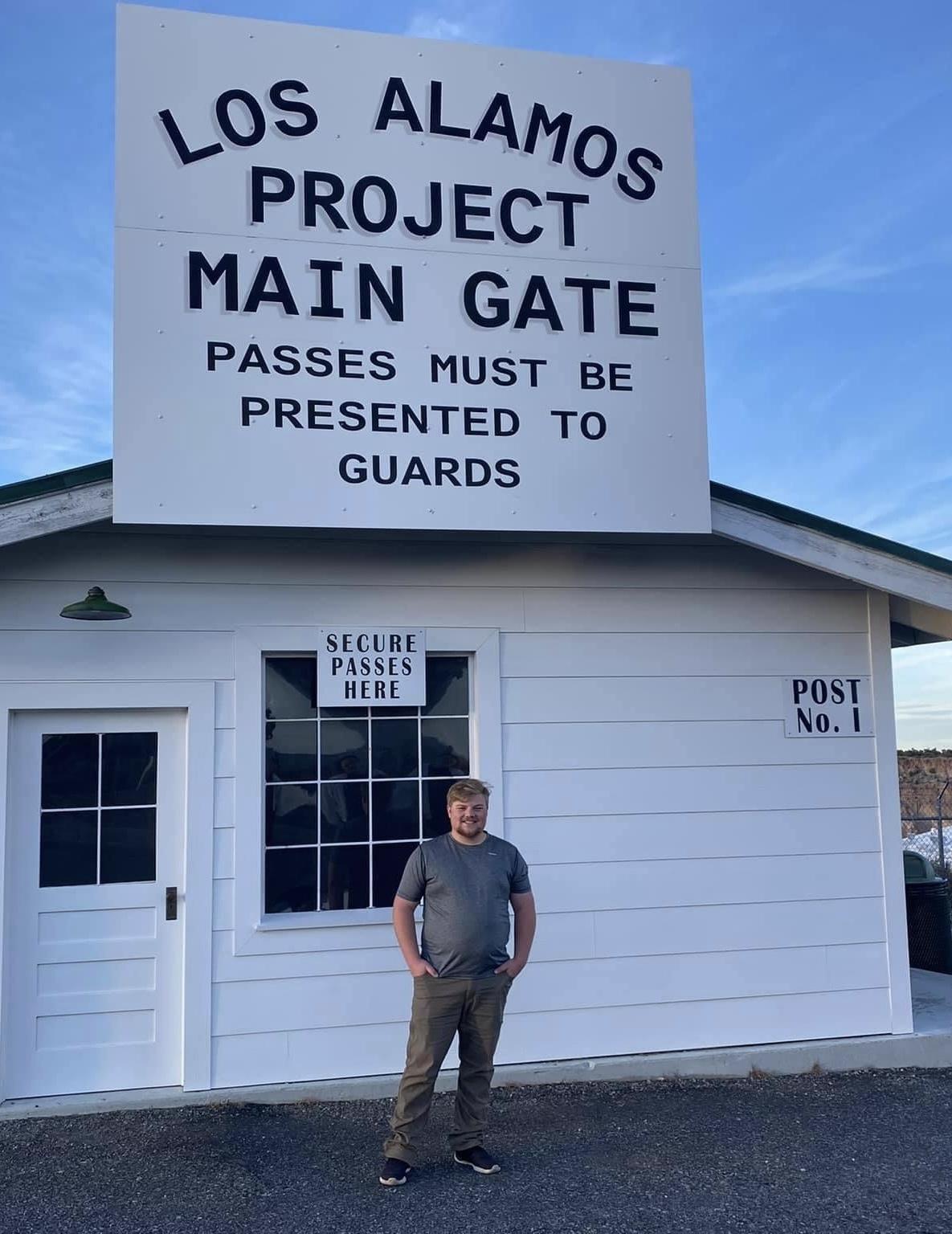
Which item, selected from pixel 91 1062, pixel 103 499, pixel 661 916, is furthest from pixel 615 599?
pixel 91 1062

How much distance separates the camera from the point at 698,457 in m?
6.71

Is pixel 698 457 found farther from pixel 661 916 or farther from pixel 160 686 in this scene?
pixel 160 686

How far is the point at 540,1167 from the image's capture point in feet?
18.2

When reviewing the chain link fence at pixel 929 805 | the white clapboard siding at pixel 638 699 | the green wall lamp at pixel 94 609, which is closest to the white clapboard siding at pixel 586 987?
the white clapboard siding at pixel 638 699

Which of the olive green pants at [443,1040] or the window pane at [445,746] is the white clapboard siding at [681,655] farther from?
the olive green pants at [443,1040]

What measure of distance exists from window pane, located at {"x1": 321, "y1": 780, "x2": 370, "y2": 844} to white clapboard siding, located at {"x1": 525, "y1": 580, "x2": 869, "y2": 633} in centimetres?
142

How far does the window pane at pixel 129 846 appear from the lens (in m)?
6.59

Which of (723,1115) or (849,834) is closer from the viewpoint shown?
(723,1115)

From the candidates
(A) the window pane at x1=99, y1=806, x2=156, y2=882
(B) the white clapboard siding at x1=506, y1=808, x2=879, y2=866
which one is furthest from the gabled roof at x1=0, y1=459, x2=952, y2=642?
(A) the window pane at x1=99, y1=806, x2=156, y2=882

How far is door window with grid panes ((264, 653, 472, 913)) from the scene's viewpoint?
677 centimetres

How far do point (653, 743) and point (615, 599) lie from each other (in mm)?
919

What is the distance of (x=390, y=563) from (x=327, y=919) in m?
2.09

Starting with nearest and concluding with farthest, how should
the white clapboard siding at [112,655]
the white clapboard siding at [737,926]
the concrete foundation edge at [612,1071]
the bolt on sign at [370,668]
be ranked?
the concrete foundation edge at [612,1071] → the white clapboard siding at [112,655] → the bolt on sign at [370,668] → the white clapboard siding at [737,926]

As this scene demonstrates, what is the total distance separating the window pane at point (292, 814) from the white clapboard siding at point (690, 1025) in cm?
161
